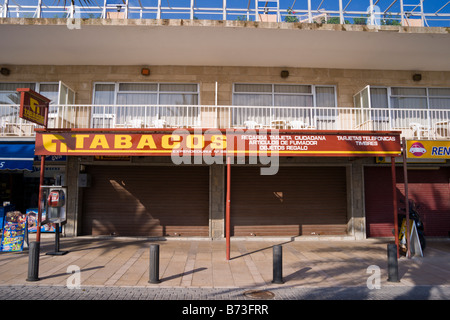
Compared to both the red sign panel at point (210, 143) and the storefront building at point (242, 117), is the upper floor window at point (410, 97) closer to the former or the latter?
the storefront building at point (242, 117)

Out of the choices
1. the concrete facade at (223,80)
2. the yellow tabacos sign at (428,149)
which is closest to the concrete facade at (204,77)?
the concrete facade at (223,80)

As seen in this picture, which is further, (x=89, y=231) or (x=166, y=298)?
(x=89, y=231)

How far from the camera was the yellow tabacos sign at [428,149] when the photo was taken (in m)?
10.6

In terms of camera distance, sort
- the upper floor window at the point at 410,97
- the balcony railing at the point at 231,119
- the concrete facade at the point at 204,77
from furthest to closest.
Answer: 1. the upper floor window at the point at 410,97
2. the concrete facade at the point at 204,77
3. the balcony railing at the point at 231,119

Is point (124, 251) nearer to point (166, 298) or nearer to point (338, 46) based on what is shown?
point (166, 298)

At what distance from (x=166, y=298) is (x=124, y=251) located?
176 inches

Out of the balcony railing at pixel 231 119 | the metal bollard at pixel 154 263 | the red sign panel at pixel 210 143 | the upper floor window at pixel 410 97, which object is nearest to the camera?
the metal bollard at pixel 154 263

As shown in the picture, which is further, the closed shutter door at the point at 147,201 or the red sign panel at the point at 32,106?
the closed shutter door at the point at 147,201

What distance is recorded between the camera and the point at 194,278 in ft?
22.5

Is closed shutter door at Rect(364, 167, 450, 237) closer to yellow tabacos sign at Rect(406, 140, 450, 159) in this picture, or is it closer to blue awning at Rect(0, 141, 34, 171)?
yellow tabacos sign at Rect(406, 140, 450, 159)

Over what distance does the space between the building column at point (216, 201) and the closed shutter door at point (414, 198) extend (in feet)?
19.5

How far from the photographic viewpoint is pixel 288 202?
1210 centimetres
